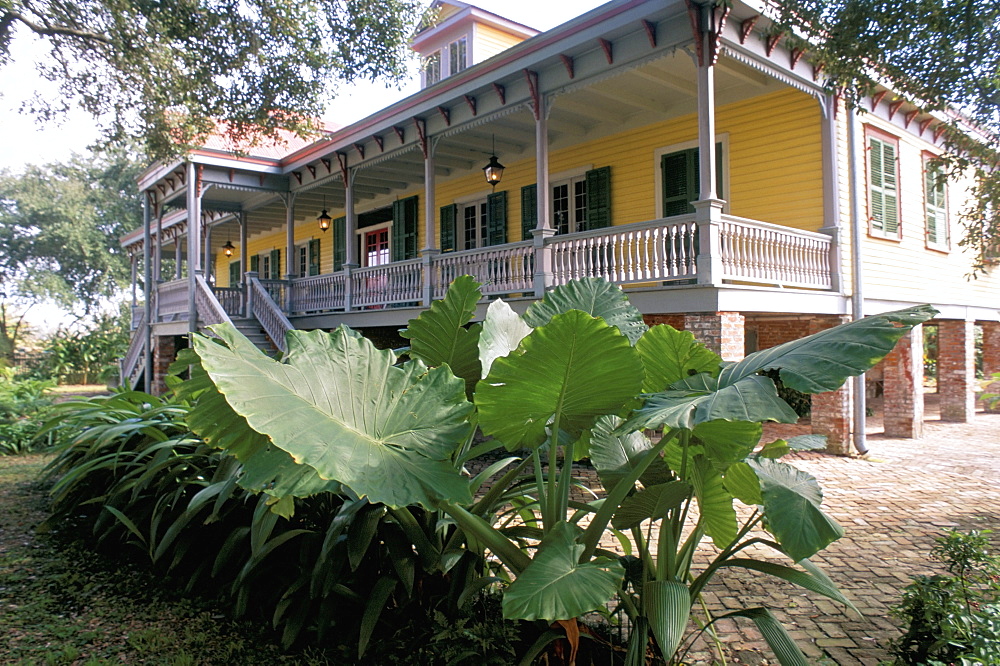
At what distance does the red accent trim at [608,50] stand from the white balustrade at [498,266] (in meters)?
2.56

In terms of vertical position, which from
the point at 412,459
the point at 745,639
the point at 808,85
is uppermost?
the point at 808,85

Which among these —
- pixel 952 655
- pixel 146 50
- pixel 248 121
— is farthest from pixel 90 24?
pixel 952 655

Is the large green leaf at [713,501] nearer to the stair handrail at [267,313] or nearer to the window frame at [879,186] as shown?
the window frame at [879,186]

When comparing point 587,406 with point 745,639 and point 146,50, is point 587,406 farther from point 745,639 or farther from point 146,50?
point 146,50

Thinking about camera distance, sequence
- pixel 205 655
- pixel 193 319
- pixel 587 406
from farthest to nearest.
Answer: pixel 193 319, pixel 205 655, pixel 587 406

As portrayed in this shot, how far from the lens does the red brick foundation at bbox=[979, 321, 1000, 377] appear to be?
14789mm

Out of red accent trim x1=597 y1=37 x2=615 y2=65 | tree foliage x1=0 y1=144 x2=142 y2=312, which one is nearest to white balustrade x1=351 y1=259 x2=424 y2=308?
red accent trim x1=597 y1=37 x2=615 y2=65

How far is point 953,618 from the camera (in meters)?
2.47

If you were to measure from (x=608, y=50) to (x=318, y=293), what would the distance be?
779 cm

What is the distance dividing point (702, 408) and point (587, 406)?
523 mm

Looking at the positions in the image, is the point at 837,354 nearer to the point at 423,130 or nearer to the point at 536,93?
the point at 536,93

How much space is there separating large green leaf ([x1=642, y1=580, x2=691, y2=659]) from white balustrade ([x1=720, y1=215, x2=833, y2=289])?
18.9 feet

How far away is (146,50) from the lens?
967 centimetres

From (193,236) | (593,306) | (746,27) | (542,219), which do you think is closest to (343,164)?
(193,236)
